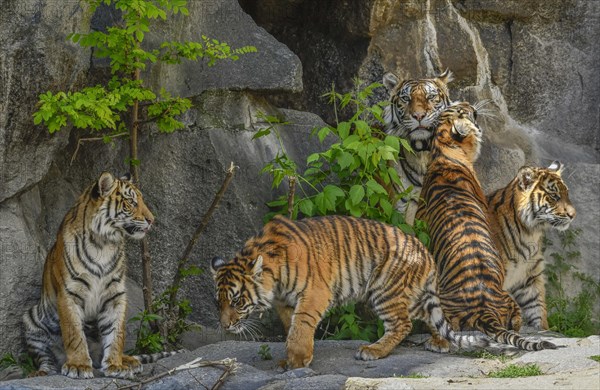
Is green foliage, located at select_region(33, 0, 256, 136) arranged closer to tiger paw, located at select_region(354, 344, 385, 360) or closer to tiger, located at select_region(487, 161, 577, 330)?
tiger paw, located at select_region(354, 344, 385, 360)

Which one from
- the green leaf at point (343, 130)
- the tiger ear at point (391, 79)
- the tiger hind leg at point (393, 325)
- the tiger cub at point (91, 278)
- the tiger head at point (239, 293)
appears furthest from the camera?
the tiger ear at point (391, 79)

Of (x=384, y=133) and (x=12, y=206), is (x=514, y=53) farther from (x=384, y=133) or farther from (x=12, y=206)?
(x=12, y=206)

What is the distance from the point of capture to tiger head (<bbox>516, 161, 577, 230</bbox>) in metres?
8.81

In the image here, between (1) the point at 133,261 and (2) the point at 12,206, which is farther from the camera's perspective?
(1) the point at 133,261

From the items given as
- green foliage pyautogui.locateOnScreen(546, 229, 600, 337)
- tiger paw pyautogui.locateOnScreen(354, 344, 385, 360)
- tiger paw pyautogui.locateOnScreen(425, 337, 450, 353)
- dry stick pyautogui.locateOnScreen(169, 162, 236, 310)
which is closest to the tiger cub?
dry stick pyautogui.locateOnScreen(169, 162, 236, 310)

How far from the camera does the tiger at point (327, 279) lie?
7293mm

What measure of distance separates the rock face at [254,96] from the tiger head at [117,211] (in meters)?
0.69

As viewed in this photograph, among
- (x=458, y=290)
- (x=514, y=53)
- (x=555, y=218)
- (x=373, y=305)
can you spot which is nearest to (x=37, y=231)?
(x=373, y=305)

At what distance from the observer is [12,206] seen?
791 centimetres

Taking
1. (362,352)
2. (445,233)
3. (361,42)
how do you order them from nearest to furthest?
(362,352)
(445,233)
(361,42)

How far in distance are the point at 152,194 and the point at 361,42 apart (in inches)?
100

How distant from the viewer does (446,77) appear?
32.8 feet

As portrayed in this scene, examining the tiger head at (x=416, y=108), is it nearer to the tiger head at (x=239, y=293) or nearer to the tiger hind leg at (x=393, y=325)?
the tiger hind leg at (x=393, y=325)

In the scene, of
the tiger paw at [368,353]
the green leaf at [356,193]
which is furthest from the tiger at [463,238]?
the tiger paw at [368,353]
